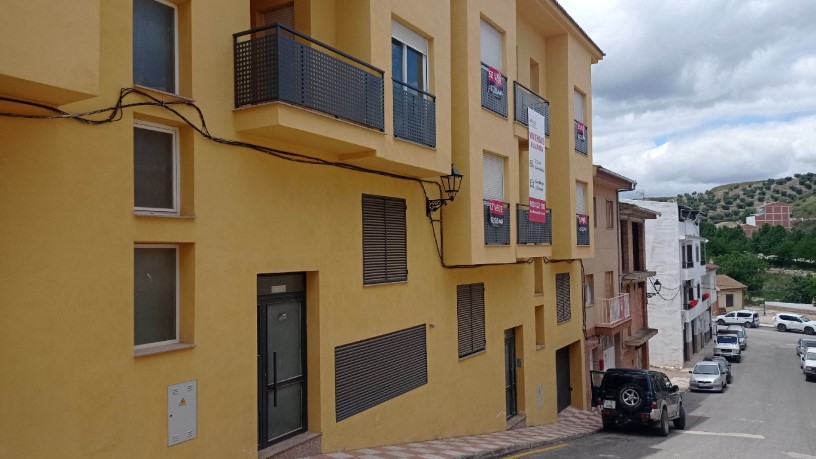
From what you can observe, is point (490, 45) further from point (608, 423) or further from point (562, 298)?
point (608, 423)

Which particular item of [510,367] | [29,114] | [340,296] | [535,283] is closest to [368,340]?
[340,296]

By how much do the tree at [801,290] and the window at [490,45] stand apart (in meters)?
71.7

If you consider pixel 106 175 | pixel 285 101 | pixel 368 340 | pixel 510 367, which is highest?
pixel 285 101

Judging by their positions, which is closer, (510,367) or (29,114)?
(29,114)

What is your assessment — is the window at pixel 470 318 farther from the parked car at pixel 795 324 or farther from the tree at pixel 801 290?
the tree at pixel 801 290

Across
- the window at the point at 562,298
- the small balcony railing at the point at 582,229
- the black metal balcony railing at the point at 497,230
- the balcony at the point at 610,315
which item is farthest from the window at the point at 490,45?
the balcony at the point at 610,315

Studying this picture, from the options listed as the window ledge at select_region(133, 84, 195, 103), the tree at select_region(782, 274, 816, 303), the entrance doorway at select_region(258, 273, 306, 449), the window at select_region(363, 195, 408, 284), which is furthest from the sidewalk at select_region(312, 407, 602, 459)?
the tree at select_region(782, 274, 816, 303)

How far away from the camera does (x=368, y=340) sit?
10.8 m

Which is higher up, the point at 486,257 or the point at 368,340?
the point at 486,257

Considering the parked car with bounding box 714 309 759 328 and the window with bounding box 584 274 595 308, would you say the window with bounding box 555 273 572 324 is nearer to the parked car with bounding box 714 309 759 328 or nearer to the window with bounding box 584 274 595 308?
the window with bounding box 584 274 595 308

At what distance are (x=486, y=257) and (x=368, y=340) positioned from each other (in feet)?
13.6

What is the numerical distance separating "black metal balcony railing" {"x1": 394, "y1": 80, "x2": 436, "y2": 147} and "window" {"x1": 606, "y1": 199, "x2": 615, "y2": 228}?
1753cm

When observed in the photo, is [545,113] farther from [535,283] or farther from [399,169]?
[399,169]

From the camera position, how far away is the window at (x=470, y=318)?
46.3ft
